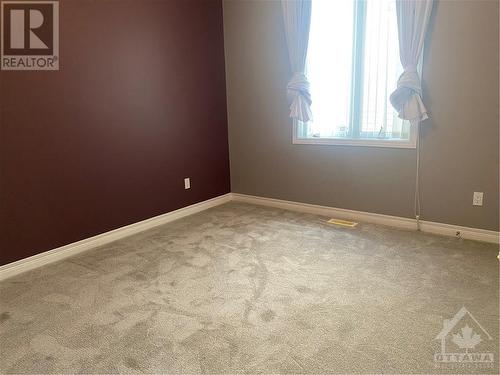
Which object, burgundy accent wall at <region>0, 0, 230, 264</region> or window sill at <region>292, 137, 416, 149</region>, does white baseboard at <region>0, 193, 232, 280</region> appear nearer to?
burgundy accent wall at <region>0, 0, 230, 264</region>

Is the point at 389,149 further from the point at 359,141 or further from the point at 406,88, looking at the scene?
the point at 406,88

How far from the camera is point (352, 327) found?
80.1 inches

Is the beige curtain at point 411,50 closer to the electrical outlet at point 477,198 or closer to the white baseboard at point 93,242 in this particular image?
the electrical outlet at point 477,198

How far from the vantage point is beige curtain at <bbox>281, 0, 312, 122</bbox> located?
3.80 metres

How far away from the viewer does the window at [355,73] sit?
3.44 meters

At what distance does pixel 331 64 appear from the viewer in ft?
12.5

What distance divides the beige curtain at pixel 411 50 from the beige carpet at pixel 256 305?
1.13m

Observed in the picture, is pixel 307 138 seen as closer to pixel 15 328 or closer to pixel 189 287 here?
pixel 189 287

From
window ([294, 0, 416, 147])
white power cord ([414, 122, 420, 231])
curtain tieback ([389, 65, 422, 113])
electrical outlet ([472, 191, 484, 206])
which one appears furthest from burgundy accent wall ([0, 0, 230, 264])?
electrical outlet ([472, 191, 484, 206])

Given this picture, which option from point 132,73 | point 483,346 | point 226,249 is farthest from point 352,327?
point 132,73

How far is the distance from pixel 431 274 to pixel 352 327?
94 centimetres
